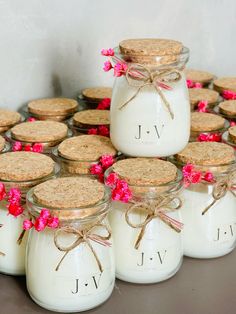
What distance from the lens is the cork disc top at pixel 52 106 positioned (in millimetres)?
1309

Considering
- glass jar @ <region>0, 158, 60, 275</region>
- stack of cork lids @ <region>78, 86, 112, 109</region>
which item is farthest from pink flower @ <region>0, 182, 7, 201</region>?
stack of cork lids @ <region>78, 86, 112, 109</region>

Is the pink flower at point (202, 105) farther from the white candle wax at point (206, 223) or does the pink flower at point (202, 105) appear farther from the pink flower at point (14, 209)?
the pink flower at point (14, 209)

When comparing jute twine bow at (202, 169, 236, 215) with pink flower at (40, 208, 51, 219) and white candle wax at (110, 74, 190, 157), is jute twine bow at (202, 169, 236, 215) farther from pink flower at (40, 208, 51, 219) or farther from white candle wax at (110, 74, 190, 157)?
pink flower at (40, 208, 51, 219)

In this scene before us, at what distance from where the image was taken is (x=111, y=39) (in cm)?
154

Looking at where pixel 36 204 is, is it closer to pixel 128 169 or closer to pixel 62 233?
pixel 62 233

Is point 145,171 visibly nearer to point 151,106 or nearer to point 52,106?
point 151,106

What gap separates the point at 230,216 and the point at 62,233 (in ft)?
1.06

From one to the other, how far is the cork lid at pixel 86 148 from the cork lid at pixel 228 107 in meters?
0.28

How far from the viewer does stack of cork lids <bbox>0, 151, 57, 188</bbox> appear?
1010mm

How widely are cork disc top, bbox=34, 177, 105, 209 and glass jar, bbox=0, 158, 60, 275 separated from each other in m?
0.05

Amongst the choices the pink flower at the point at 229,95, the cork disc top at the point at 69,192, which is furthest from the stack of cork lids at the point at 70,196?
the pink flower at the point at 229,95

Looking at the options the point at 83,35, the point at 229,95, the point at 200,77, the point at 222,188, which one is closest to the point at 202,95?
the point at 229,95

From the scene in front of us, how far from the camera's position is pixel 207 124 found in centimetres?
124

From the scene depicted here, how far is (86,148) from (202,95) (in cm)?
39
